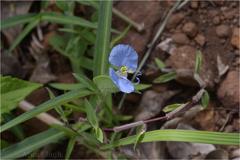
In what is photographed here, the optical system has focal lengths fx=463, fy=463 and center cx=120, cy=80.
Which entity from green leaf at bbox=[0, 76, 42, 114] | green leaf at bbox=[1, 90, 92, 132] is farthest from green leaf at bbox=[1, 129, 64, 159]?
green leaf at bbox=[1, 90, 92, 132]

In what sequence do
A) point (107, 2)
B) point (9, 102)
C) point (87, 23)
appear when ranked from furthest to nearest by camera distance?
point (87, 23) → point (9, 102) → point (107, 2)

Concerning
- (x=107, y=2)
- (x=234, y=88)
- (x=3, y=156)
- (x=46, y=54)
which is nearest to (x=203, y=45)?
(x=234, y=88)

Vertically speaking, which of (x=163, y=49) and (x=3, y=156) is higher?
(x=163, y=49)

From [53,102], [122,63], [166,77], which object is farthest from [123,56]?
[166,77]

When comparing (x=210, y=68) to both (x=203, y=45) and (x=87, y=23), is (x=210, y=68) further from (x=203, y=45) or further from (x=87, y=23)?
(x=87, y=23)

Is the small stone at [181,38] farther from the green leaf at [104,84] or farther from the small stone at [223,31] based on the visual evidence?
the green leaf at [104,84]

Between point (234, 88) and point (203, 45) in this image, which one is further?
point (203, 45)

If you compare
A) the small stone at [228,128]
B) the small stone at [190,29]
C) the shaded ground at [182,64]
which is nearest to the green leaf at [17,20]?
the shaded ground at [182,64]

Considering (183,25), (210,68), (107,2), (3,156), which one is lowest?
(3,156)
